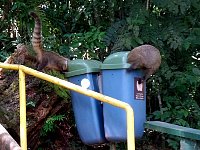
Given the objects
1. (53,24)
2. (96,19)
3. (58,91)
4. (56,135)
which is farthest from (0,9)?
(58,91)

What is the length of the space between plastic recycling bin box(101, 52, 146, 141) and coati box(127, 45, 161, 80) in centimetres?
5

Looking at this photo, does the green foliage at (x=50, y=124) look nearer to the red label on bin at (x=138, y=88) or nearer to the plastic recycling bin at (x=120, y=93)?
the plastic recycling bin at (x=120, y=93)

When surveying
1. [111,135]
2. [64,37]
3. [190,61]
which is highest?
[64,37]

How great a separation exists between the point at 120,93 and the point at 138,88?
17 centimetres

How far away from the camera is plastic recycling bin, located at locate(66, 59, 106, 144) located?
3.68m

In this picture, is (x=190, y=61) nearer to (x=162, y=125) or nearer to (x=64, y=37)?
(x=64, y=37)

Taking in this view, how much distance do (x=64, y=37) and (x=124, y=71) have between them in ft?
9.82

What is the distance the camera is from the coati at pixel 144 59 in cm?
346

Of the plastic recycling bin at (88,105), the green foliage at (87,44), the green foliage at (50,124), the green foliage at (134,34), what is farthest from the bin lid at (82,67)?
the green foliage at (87,44)

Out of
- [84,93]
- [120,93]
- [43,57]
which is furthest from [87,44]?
[84,93]

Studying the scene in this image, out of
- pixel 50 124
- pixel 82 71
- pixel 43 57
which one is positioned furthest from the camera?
pixel 50 124

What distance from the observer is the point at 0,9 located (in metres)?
6.75

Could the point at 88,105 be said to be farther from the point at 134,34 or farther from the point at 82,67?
the point at 134,34

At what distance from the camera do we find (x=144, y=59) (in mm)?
3473
